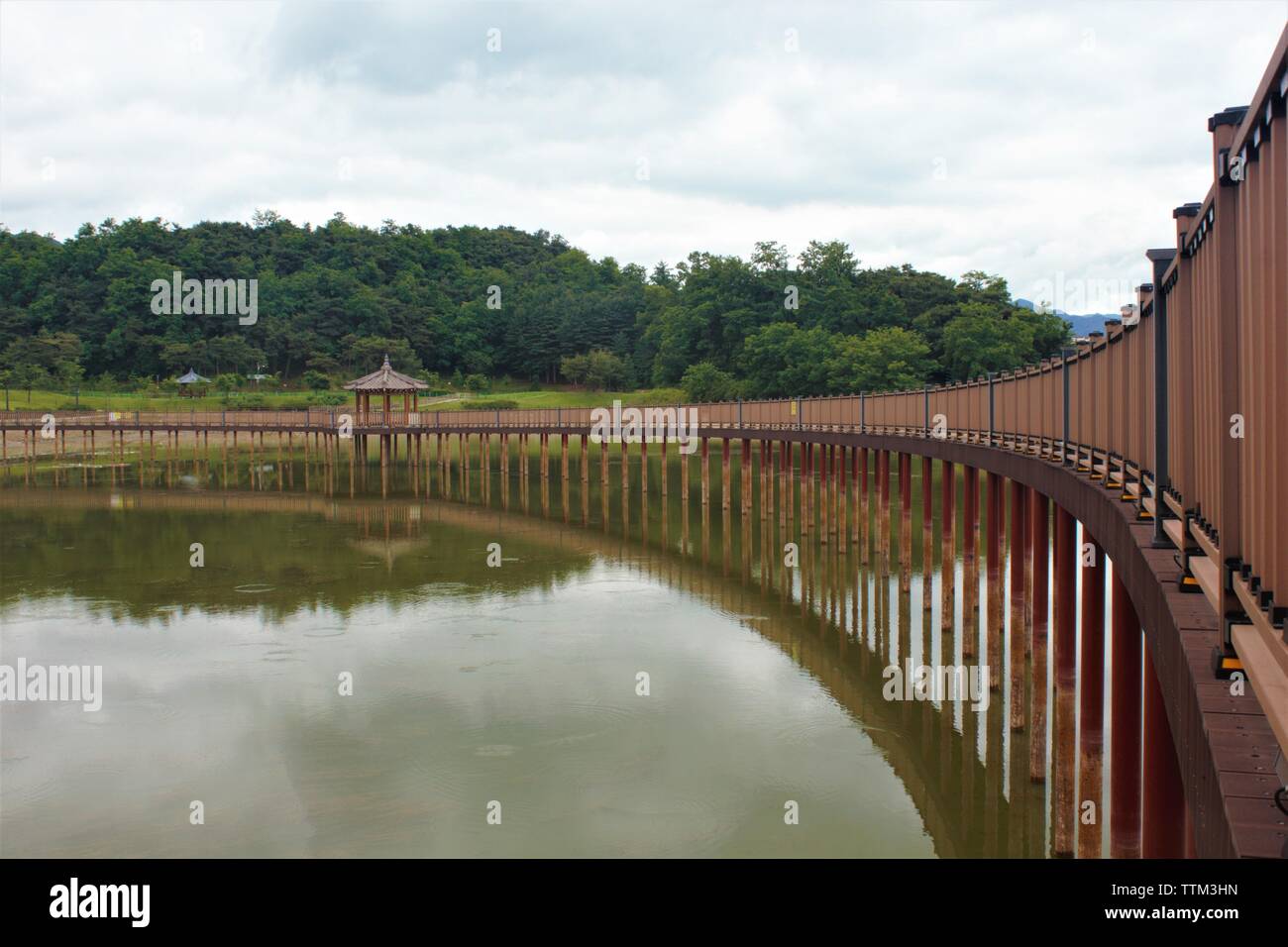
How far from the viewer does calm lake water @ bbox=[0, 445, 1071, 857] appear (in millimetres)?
11812

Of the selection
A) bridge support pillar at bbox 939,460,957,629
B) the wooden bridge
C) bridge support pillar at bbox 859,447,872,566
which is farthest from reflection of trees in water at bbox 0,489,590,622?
the wooden bridge

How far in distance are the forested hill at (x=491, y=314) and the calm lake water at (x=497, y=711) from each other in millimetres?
42267

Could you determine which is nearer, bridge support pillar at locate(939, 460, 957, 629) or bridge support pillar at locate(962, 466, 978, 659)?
bridge support pillar at locate(962, 466, 978, 659)

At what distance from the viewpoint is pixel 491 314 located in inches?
4599

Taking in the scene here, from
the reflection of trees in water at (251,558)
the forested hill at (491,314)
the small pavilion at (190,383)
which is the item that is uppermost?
the forested hill at (491,314)

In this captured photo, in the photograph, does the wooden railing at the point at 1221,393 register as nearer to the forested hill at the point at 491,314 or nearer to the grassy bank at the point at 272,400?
the forested hill at the point at 491,314

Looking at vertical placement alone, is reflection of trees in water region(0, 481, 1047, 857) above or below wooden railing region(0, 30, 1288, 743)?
below

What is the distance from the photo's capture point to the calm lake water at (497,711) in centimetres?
1181

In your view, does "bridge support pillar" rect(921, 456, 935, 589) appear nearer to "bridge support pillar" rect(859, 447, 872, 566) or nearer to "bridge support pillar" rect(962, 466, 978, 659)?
"bridge support pillar" rect(962, 466, 978, 659)

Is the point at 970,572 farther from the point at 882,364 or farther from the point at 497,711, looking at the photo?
the point at 882,364

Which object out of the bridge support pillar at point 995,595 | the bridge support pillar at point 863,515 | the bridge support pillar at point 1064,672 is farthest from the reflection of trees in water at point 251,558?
the bridge support pillar at point 1064,672

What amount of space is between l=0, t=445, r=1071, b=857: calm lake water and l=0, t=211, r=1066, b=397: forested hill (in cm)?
4227

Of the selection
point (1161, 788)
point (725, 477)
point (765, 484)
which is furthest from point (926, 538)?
point (725, 477)

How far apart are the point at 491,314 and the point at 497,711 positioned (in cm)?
10396
